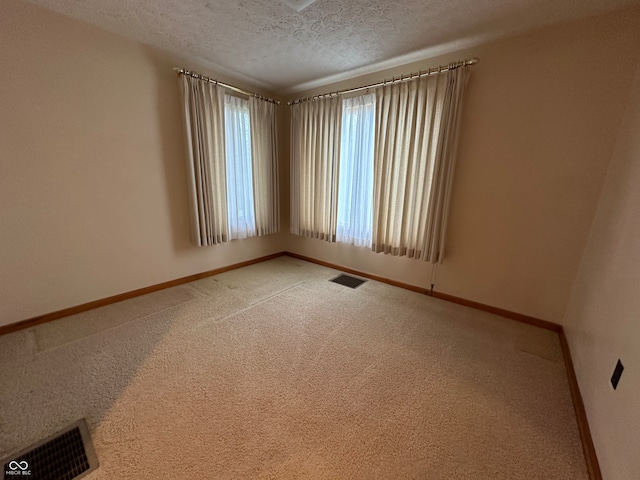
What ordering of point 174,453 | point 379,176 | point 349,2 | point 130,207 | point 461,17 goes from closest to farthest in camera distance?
point 174,453 < point 349,2 < point 461,17 < point 130,207 < point 379,176

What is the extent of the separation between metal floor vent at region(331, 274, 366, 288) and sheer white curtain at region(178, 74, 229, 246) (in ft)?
4.95

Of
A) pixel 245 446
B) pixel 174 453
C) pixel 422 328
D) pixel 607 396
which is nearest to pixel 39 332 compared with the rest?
pixel 174 453

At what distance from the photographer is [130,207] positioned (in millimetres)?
2379

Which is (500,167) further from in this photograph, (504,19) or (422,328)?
(422,328)

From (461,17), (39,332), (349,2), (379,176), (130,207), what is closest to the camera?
(349,2)

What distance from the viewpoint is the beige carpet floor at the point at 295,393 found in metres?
1.08

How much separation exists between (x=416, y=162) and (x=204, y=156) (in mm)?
2205

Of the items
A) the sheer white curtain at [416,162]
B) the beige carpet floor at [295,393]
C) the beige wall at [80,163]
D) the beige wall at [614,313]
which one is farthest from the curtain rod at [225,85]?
the beige wall at [614,313]

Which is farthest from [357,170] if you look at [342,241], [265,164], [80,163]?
[80,163]

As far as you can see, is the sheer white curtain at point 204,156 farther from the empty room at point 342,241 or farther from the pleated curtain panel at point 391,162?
the pleated curtain panel at point 391,162

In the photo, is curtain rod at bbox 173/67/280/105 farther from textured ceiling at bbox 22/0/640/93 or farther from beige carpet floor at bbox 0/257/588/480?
beige carpet floor at bbox 0/257/588/480

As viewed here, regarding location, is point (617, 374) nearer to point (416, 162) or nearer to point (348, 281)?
point (416, 162)

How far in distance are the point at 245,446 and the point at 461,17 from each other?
2932 millimetres

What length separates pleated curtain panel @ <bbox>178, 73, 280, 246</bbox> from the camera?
8.52 feet
